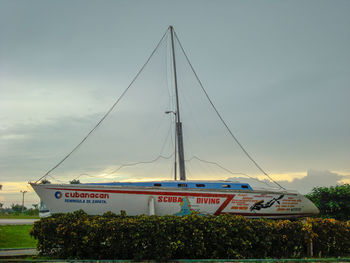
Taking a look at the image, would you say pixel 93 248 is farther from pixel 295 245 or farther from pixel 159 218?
pixel 295 245

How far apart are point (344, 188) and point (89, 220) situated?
42.8 ft

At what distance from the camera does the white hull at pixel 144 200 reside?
43.7 feet

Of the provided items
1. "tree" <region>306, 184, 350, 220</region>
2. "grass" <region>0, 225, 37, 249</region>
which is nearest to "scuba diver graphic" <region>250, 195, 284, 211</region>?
"tree" <region>306, 184, 350, 220</region>

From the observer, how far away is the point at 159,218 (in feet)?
Result: 32.8

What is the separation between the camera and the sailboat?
43.8 feet

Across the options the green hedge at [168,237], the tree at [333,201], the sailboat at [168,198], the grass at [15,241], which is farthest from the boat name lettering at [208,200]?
the grass at [15,241]

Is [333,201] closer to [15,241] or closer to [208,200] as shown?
[208,200]

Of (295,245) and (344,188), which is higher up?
(344,188)

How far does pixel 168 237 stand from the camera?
947cm

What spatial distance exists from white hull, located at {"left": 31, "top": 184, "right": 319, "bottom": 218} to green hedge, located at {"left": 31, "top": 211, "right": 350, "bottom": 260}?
7.68 ft

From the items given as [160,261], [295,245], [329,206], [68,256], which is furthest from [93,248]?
[329,206]

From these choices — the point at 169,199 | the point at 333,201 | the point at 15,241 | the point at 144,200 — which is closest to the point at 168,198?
the point at 169,199

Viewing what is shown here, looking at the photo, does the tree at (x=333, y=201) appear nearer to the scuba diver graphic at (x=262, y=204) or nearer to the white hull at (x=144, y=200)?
the scuba diver graphic at (x=262, y=204)

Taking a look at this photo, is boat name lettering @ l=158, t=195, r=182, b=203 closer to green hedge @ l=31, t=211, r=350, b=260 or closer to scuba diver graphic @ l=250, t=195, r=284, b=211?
green hedge @ l=31, t=211, r=350, b=260
